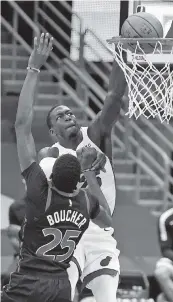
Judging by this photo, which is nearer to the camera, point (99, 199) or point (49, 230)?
point (49, 230)

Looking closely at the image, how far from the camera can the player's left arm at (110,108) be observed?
664 cm

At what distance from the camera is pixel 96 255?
21.5ft

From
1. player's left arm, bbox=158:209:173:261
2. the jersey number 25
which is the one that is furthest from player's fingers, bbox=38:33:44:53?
player's left arm, bbox=158:209:173:261

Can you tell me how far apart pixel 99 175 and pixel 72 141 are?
1.05ft

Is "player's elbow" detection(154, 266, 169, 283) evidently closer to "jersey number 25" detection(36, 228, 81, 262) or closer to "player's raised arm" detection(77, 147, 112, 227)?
"player's raised arm" detection(77, 147, 112, 227)

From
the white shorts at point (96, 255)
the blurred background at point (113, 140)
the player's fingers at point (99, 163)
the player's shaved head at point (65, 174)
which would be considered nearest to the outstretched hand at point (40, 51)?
the player's shaved head at point (65, 174)

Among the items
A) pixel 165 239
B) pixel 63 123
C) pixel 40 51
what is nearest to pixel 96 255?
pixel 165 239

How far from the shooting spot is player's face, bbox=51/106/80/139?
258 inches

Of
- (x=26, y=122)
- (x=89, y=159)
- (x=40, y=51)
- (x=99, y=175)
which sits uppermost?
(x=40, y=51)

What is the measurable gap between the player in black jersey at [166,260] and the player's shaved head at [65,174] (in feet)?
5.70

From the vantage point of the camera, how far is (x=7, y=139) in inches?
408

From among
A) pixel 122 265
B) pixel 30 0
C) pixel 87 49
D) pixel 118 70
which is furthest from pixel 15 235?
pixel 30 0

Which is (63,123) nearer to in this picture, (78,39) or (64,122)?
(64,122)

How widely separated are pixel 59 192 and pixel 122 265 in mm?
4874
